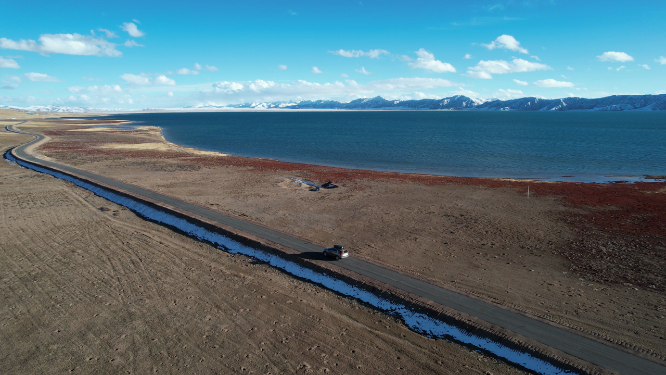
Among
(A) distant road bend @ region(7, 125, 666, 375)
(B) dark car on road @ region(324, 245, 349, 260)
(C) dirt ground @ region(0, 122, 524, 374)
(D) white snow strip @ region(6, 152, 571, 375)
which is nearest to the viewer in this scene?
(A) distant road bend @ region(7, 125, 666, 375)

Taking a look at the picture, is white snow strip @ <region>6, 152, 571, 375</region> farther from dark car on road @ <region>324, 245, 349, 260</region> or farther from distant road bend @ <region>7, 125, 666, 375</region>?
dark car on road @ <region>324, 245, 349, 260</region>

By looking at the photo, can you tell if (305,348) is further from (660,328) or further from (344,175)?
(344,175)

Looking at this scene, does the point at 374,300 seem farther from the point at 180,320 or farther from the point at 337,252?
the point at 180,320

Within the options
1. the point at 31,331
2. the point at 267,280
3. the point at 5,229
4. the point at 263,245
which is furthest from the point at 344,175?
the point at 31,331

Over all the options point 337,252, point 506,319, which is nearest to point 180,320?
point 337,252

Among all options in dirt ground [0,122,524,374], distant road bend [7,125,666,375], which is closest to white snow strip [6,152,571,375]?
dirt ground [0,122,524,374]

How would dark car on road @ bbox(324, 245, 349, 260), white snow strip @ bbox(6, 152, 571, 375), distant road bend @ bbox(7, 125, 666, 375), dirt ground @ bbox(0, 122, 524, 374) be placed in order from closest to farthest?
distant road bend @ bbox(7, 125, 666, 375), white snow strip @ bbox(6, 152, 571, 375), dirt ground @ bbox(0, 122, 524, 374), dark car on road @ bbox(324, 245, 349, 260)
